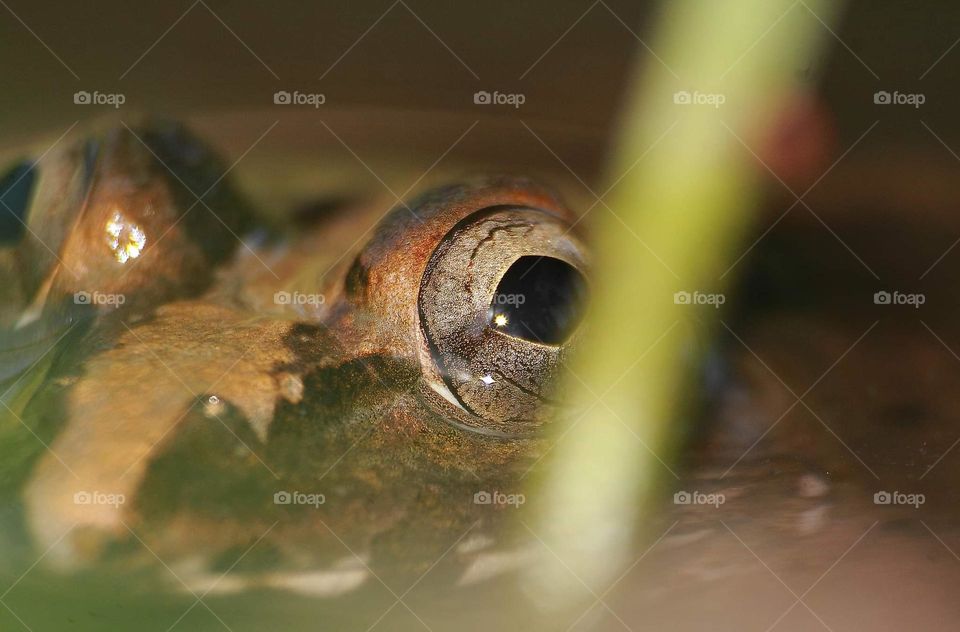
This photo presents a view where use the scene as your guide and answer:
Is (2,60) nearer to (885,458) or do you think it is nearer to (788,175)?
(788,175)

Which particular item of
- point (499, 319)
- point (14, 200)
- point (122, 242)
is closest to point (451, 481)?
point (499, 319)

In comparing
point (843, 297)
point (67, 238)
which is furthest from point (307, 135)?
point (843, 297)

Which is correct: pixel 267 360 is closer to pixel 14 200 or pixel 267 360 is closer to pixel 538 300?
pixel 538 300

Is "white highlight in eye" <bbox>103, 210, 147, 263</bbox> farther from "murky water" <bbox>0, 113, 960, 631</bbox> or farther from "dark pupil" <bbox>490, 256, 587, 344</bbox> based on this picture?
"dark pupil" <bbox>490, 256, 587, 344</bbox>

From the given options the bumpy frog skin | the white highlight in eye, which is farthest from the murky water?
the white highlight in eye

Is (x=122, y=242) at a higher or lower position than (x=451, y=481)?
higher

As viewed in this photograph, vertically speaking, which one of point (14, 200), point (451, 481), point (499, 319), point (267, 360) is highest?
point (14, 200)
